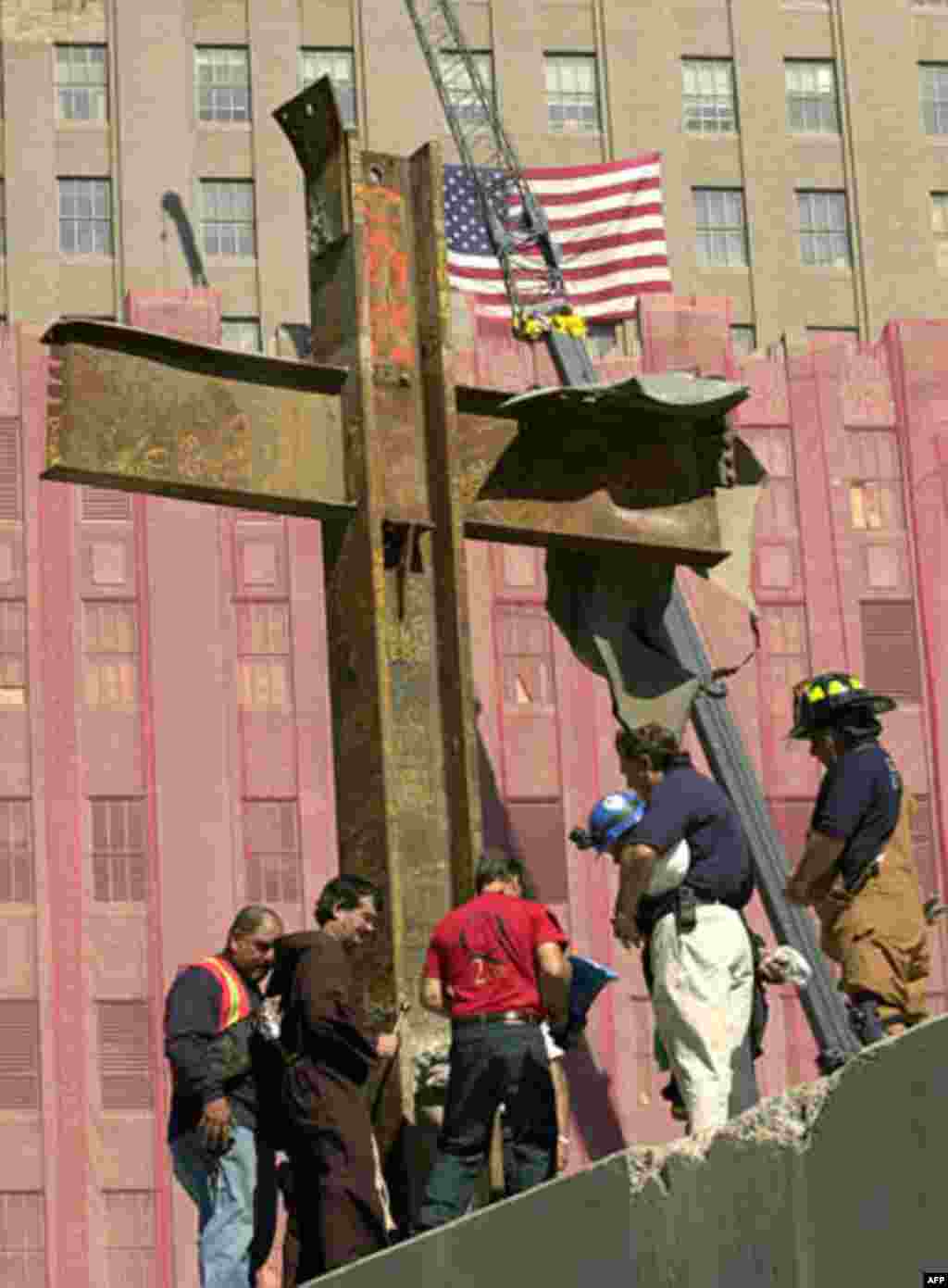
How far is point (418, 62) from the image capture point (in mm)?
63438

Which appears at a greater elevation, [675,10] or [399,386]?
[675,10]

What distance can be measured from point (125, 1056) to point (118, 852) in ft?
9.92

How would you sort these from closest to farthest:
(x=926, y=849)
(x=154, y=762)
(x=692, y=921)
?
(x=692, y=921), (x=154, y=762), (x=926, y=849)

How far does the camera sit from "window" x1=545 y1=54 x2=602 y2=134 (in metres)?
64.3

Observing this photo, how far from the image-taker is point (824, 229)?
6506 centimetres

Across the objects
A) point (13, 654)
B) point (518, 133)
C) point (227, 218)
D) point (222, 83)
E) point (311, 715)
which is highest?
point (222, 83)

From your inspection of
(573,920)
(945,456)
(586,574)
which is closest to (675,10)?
(945,456)

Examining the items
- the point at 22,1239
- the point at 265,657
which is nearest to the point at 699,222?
the point at 265,657

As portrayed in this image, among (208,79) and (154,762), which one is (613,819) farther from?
(208,79)

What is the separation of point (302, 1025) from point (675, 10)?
56.8 m

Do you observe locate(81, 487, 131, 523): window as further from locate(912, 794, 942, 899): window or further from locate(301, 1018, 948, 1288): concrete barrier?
locate(301, 1018, 948, 1288): concrete barrier

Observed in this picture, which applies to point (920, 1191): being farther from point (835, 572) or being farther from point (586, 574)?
point (835, 572)

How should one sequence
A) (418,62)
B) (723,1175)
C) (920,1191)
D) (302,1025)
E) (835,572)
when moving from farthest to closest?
(418,62) < (835,572) < (302,1025) < (723,1175) < (920,1191)

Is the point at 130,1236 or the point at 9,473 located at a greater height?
the point at 9,473
